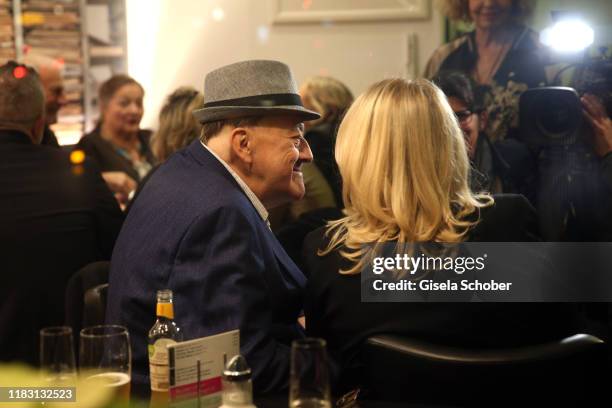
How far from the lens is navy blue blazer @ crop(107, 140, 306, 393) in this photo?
5.13 feet

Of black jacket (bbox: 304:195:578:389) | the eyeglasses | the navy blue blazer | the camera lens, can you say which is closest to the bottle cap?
the navy blue blazer

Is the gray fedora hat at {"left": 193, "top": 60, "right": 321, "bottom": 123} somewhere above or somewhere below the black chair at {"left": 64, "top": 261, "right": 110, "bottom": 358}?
above

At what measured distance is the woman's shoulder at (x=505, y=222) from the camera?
1.72 metres

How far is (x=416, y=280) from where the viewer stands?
64.3 inches

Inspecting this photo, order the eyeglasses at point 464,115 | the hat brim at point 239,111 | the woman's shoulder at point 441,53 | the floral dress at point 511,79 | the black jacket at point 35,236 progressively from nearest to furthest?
the hat brim at point 239,111
the black jacket at point 35,236
the eyeglasses at point 464,115
the floral dress at point 511,79
the woman's shoulder at point 441,53

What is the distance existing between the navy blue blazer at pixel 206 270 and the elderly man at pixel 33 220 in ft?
2.45

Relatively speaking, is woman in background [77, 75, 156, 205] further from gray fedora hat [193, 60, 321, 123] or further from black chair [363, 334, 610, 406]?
black chair [363, 334, 610, 406]

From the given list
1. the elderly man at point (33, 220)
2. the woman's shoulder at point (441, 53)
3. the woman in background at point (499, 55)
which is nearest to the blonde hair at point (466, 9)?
the woman in background at point (499, 55)

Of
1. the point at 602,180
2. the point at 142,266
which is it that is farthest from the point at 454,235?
the point at 602,180

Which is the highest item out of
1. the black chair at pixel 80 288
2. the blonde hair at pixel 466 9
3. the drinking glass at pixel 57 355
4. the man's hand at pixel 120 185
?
the blonde hair at pixel 466 9

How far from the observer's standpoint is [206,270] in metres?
1.58

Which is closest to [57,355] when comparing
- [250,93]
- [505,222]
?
[250,93]

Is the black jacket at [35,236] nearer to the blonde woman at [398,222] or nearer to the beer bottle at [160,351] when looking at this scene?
the blonde woman at [398,222]

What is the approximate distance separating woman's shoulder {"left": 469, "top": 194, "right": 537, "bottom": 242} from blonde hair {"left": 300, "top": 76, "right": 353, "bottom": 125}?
160cm
